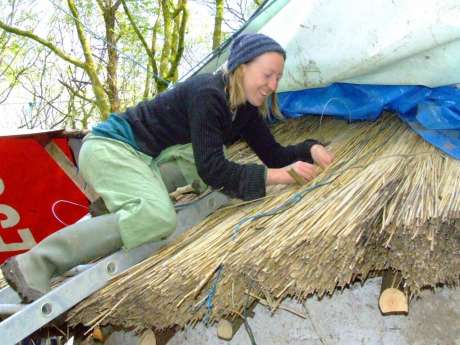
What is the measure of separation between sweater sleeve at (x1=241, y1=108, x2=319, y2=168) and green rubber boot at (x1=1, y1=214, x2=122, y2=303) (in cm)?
66

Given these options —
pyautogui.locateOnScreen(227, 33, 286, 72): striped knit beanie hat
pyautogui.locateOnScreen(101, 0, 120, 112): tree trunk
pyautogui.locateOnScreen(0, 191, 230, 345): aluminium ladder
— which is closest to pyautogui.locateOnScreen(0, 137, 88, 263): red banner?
pyautogui.locateOnScreen(0, 191, 230, 345): aluminium ladder

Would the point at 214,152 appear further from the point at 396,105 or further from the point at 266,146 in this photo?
the point at 396,105

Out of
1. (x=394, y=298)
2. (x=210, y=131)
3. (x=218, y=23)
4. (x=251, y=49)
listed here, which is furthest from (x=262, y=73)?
(x=218, y=23)

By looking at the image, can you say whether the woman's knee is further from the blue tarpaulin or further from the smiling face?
the blue tarpaulin

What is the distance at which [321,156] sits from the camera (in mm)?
1851

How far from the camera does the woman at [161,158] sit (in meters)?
1.54

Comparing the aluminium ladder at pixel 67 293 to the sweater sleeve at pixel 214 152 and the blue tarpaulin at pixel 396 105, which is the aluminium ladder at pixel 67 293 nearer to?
the sweater sleeve at pixel 214 152

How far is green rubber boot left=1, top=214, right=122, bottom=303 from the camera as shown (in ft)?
4.70

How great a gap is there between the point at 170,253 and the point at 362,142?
2.80 ft

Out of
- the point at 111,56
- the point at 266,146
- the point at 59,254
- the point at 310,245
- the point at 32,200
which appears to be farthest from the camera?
the point at 111,56

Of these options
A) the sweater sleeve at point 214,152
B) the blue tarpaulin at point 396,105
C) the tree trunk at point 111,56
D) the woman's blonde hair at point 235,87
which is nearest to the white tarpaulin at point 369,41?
the blue tarpaulin at point 396,105

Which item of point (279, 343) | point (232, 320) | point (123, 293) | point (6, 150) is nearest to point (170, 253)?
point (123, 293)

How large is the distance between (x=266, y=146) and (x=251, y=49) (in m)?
0.44

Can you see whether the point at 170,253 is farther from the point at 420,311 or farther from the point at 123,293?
the point at 420,311
